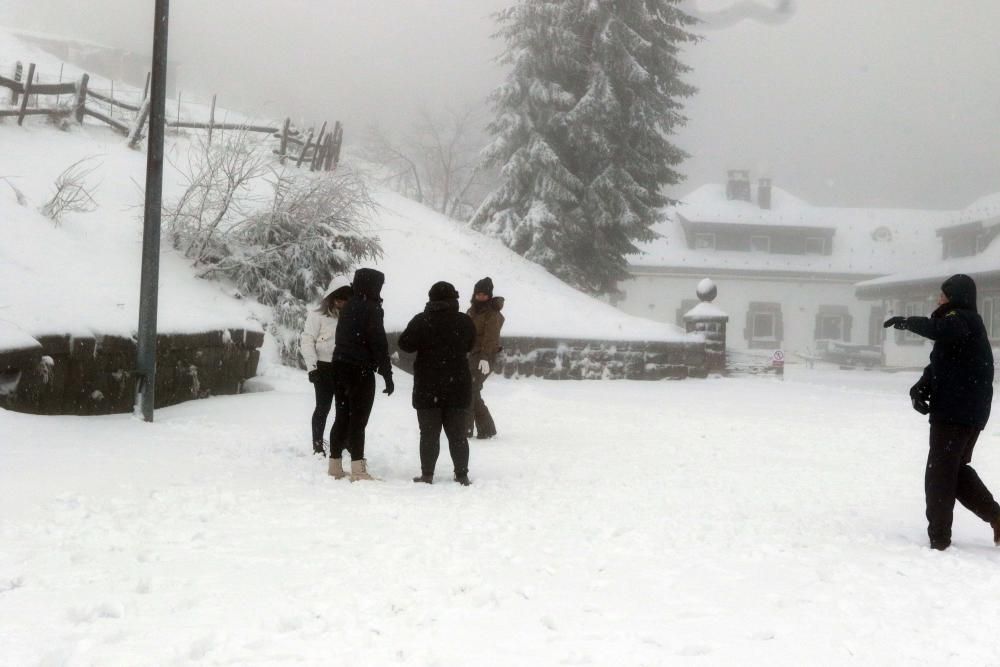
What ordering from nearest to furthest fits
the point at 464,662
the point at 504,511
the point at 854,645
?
the point at 464,662, the point at 854,645, the point at 504,511

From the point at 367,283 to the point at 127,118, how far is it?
18.6m

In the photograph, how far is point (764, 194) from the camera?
4688cm

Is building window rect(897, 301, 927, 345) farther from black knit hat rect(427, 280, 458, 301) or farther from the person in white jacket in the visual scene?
the person in white jacket

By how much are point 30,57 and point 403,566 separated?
34055 mm

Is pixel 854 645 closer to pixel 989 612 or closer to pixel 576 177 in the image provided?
pixel 989 612

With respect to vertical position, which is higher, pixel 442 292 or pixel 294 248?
pixel 294 248

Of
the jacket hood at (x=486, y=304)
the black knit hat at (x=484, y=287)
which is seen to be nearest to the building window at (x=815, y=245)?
the jacket hood at (x=486, y=304)

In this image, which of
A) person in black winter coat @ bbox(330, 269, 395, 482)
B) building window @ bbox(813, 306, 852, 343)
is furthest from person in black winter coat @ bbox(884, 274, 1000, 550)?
building window @ bbox(813, 306, 852, 343)

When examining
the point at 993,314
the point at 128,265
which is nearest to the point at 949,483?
the point at 128,265

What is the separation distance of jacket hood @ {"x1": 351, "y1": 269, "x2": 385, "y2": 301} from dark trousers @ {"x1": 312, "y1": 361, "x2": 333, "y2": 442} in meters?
0.74

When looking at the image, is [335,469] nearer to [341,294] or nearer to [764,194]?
[341,294]

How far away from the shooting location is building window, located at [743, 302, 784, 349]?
43.1 m

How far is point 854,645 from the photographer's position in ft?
12.4

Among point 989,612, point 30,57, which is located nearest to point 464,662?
point 989,612
